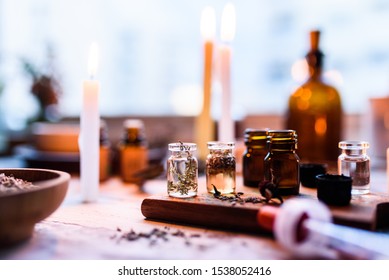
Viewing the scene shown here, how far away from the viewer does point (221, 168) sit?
67 centimetres

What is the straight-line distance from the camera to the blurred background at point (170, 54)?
5.22ft

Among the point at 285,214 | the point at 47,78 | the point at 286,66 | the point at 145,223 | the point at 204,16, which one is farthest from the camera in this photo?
the point at 286,66

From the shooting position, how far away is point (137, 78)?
197cm

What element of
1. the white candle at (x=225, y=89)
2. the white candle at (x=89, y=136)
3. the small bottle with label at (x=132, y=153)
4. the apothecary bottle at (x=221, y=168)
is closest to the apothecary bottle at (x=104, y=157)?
the small bottle with label at (x=132, y=153)

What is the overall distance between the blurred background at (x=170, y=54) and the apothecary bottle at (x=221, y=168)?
3.19 ft

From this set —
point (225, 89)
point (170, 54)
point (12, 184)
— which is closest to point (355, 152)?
point (225, 89)

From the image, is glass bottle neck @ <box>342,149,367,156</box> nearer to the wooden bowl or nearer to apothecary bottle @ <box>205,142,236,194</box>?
apothecary bottle @ <box>205,142,236,194</box>

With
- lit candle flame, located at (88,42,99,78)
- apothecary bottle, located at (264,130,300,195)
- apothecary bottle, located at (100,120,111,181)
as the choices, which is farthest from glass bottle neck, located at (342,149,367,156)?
apothecary bottle, located at (100,120,111,181)

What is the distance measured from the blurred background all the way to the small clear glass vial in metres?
0.88

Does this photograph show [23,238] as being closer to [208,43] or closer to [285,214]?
[285,214]

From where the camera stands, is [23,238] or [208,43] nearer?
[23,238]

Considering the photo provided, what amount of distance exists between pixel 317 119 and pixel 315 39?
0.73ft
